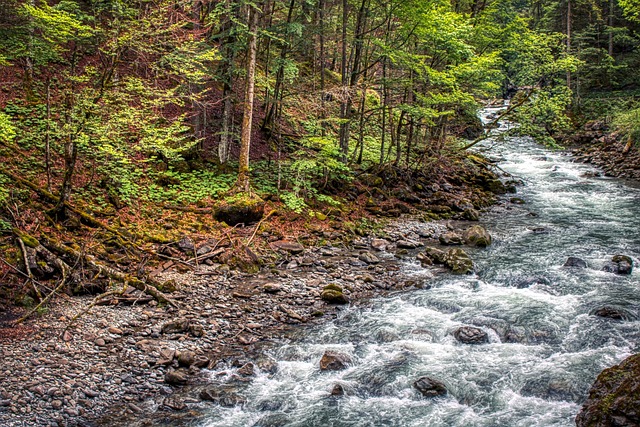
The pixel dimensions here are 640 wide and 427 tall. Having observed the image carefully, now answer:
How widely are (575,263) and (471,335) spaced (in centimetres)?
568

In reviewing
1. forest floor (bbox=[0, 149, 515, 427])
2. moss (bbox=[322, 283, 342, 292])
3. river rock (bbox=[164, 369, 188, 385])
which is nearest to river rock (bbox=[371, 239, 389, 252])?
forest floor (bbox=[0, 149, 515, 427])

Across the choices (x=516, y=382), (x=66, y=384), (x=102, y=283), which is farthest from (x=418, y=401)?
(x=102, y=283)

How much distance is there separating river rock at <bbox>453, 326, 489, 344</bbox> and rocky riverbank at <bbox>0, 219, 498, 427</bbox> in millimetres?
2480

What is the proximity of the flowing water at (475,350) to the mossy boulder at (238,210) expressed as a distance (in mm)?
4678

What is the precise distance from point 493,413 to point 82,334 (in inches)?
269

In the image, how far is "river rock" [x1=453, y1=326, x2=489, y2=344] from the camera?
8.61m

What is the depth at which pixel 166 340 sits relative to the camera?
7910 millimetres

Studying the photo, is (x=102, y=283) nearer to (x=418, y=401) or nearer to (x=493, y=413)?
(x=418, y=401)

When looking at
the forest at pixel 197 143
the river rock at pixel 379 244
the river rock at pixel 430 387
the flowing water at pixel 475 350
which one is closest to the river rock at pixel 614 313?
the flowing water at pixel 475 350

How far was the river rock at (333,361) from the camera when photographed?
7.68 metres

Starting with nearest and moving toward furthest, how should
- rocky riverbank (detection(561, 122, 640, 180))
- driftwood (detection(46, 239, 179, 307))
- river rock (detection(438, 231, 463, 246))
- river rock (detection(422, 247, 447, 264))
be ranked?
driftwood (detection(46, 239, 179, 307)) → river rock (detection(422, 247, 447, 264)) → river rock (detection(438, 231, 463, 246)) → rocky riverbank (detection(561, 122, 640, 180))

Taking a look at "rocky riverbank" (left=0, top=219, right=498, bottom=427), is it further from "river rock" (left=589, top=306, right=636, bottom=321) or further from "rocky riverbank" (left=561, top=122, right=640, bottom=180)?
"rocky riverbank" (left=561, top=122, right=640, bottom=180)

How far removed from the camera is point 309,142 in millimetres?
14242

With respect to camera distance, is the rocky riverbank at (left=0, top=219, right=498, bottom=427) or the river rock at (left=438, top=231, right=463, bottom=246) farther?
the river rock at (left=438, top=231, right=463, bottom=246)
